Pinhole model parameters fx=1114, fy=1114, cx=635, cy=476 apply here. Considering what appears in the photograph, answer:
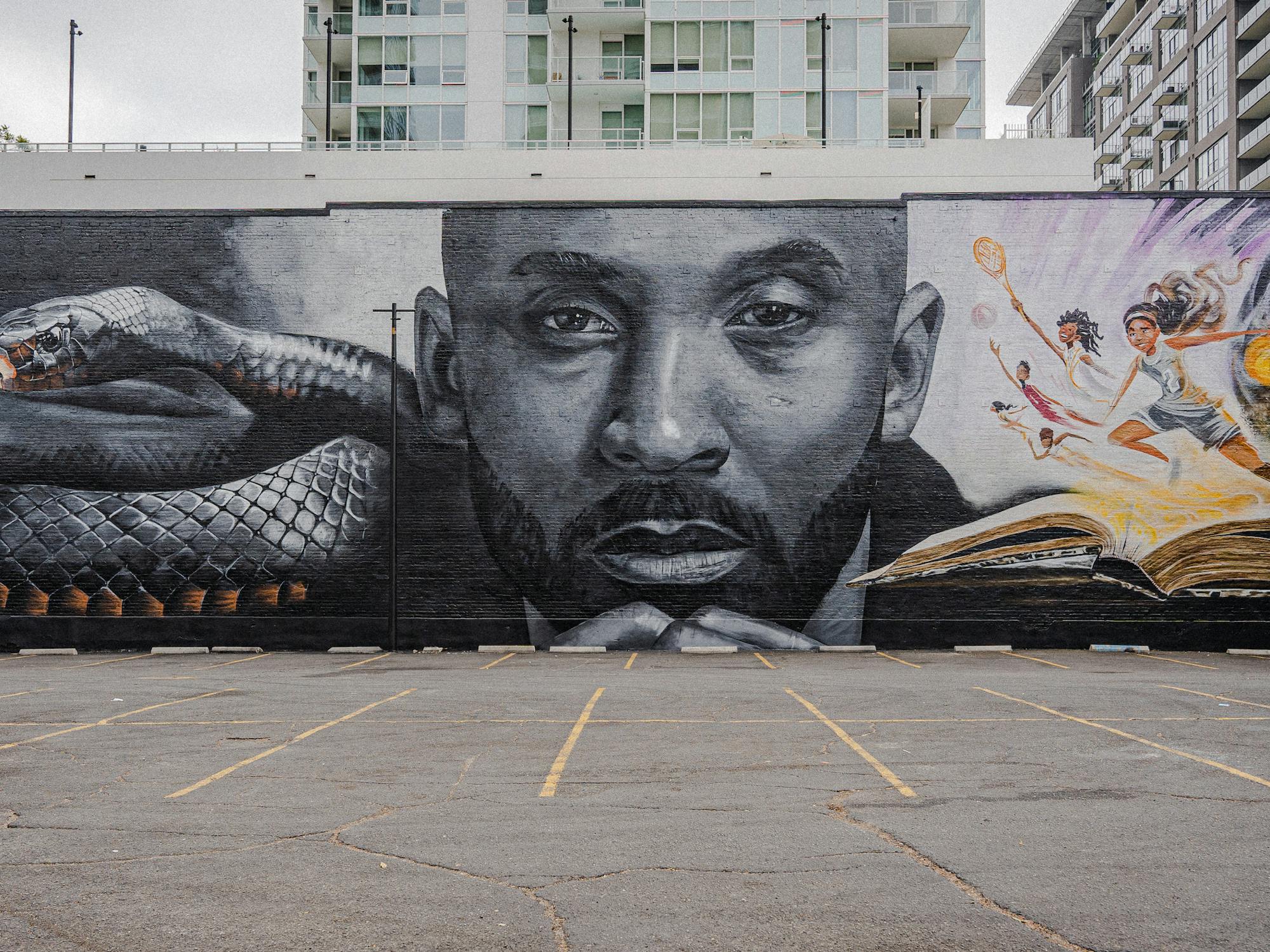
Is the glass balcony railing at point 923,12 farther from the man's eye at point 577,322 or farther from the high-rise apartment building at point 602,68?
the man's eye at point 577,322

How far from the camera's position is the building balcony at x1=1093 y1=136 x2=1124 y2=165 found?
84.8 metres

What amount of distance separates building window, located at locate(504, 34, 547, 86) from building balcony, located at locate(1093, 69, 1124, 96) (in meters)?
58.9

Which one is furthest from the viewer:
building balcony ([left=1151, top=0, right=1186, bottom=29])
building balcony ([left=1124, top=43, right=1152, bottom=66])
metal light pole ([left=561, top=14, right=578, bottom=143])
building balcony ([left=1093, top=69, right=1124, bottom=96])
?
building balcony ([left=1093, top=69, right=1124, bottom=96])

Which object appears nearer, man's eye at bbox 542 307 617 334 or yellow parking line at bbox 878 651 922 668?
yellow parking line at bbox 878 651 922 668

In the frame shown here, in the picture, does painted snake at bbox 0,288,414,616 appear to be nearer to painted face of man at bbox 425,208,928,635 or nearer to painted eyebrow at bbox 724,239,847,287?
painted face of man at bbox 425,208,928,635

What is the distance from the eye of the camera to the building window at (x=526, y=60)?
42438mm

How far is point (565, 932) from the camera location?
5.49m

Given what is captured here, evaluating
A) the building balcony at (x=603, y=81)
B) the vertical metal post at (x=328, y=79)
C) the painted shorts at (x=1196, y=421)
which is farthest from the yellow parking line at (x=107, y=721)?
the building balcony at (x=603, y=81)

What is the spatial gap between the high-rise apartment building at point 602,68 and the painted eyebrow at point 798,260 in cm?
1521

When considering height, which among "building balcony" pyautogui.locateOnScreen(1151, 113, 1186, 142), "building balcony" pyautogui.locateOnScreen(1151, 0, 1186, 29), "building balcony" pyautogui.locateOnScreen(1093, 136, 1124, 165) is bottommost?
"building balcony" pyautogui.locateOnScreen(1151, 113, 1186, 142)

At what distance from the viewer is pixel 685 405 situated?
22.1 metres

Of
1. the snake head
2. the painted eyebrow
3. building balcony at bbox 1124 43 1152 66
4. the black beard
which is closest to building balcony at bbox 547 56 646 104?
the painted eyebrow

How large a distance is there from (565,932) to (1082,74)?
10476 centimetres

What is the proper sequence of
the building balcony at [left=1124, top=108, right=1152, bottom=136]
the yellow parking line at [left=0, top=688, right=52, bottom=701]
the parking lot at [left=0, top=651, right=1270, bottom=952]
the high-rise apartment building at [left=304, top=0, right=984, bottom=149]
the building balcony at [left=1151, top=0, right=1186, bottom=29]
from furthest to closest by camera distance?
the building balcony at [left=1124, top=108, right=1152, bottom=136] < the building balcony at [left=1151, top=0, right=1186, bottom=29] < the high-rise apartment building at [left=304, top=0, right=984, bottom=149] < the yellow parking line at [left=0, top=688, right=52, bottom=701] < the parking lot at [left=0, top=651, right=1270, bottom=952]
